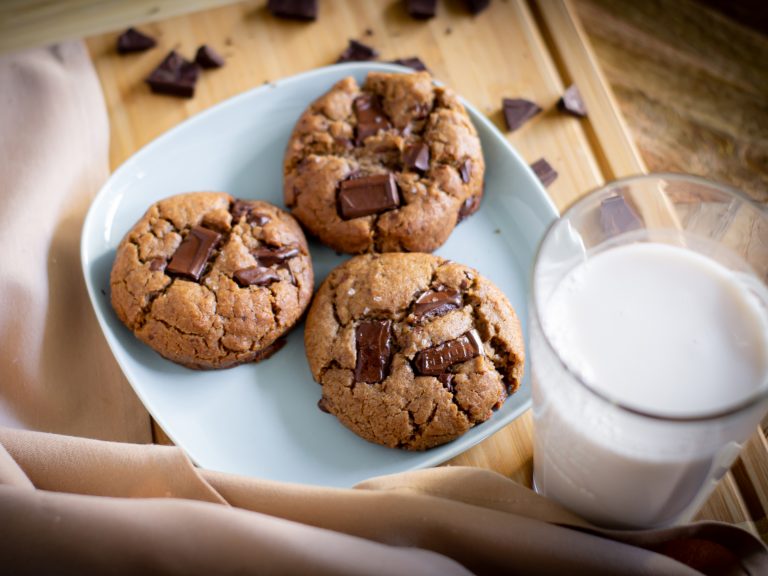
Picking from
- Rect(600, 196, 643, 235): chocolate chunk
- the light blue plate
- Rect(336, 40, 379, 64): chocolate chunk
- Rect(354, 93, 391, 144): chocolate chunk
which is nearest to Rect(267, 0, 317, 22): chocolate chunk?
Rect(336, 40, 379, 64): chocolate chunk

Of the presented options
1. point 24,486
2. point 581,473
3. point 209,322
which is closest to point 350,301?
point 209,322

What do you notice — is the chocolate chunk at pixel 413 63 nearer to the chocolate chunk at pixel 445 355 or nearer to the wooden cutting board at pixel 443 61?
the wooden cutting board at pixel 443 61

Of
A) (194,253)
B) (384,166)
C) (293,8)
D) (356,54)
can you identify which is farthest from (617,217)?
(293,8)

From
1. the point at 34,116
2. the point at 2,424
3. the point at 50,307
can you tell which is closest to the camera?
the point at 2,424

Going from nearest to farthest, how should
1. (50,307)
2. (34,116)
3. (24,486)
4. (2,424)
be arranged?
1. (24,486)
2. (2,424)
3. (50,307)
4. (34,116)

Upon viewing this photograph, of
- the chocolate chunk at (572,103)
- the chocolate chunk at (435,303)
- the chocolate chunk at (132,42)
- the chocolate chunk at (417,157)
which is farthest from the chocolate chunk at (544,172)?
the chocolate chunk at (132,42)

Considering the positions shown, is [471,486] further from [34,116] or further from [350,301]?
[34,116]

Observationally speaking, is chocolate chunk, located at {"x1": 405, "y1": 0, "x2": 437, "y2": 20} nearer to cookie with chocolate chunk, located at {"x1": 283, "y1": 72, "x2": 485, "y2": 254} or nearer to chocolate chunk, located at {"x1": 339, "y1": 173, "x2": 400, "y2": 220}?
cookie with chocolate chunk, located at {"x1": 283, "y1": 72, "x2": 485, "y2": 254}
